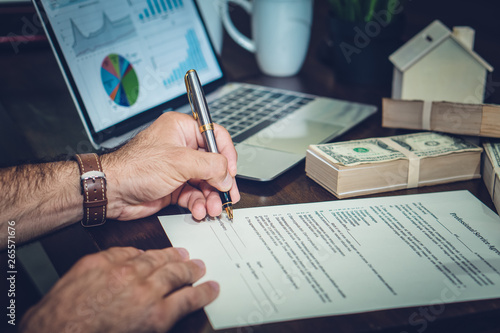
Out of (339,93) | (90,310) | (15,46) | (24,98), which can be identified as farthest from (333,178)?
(15,46)

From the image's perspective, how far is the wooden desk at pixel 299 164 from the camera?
484mm

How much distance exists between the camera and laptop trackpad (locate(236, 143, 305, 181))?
29.3 inches

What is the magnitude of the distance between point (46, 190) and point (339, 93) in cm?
76

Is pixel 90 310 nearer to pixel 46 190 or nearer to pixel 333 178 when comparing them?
pixel 46 190

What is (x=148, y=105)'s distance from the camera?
94 centimetres

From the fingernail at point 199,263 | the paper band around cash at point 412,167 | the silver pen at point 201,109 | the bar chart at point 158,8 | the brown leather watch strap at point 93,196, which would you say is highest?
the bar chart at point 158,8

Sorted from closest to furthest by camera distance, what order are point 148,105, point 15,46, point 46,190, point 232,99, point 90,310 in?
point 90,310 < point 46,190 < point 148,105 < point 232,99 < point 15,46

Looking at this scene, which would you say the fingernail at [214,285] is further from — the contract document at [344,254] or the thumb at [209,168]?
the thumb at [209,168]

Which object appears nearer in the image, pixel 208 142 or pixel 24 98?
pixel 208 142

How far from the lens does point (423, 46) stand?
96 centimetres

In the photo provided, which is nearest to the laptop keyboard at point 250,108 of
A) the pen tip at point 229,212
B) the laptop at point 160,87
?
the laptop at point 160,87

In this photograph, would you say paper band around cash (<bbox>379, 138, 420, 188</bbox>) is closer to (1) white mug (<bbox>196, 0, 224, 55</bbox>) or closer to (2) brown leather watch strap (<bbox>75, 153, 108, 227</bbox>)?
(2) brown leather watch strap (<bbox>75, 153, 108, 227</bbox>)

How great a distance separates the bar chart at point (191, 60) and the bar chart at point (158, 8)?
0.22 feet

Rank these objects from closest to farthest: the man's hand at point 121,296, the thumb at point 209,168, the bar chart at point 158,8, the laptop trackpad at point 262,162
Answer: the man's hand at point 121,296, the thumb at point 209,168, the laptop trackpad at point 262,162, the bar chart at point 158,8
